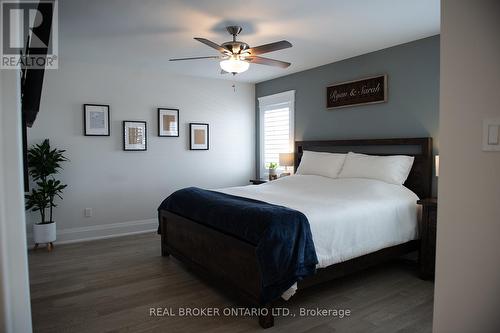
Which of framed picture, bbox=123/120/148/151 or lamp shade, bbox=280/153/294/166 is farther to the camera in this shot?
lamp shade, bbox=280/153/294/166

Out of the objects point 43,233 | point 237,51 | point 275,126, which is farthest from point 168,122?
point 237,51

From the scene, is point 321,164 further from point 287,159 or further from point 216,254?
point 216,254

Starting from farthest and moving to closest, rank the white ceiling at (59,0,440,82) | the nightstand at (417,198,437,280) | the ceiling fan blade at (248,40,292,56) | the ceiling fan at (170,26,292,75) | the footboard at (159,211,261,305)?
the nightstand at (417,198,437,280) < the ceiling fan at (170,26,292,75) < the ceiling fan blade at (248,40,292,56) < the white ceiling at (59,0,440,82) < the footboard at (159,211,261,305)

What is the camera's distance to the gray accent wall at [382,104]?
3.69m

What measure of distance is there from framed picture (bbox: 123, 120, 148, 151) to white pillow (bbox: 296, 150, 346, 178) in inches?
97.1

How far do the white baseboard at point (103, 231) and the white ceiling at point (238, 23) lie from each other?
7.79 feet

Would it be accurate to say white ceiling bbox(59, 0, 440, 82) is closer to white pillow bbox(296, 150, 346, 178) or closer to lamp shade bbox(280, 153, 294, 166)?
white pillow bbox(296, 150, 346, 178)

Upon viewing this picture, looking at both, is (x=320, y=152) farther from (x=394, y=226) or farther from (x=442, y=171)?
(x=442, y=171)

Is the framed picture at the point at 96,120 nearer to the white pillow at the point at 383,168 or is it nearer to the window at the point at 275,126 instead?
the window at the point at 275,126

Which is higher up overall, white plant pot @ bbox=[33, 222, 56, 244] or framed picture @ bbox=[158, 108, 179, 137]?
framed picture @ bbox=[158, 108, 179, 137]

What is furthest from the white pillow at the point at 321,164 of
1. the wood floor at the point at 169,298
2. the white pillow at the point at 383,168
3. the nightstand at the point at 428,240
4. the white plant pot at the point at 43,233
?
the white plant pot at the point at 43,233

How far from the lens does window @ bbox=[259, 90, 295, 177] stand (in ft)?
18.2

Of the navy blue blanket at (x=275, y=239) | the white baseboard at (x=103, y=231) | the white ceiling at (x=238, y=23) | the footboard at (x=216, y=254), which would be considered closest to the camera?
the navy blue blanket at (x=275, y=239)

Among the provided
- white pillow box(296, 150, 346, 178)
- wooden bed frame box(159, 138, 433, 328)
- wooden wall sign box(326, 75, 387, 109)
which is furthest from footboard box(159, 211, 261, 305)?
wooden wall sign box(326, 75, 387, 109)
